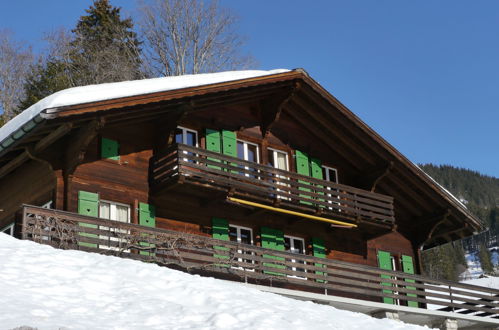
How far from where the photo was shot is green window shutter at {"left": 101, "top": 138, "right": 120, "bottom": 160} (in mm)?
19031

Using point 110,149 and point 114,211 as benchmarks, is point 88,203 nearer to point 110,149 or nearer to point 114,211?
point 114,211

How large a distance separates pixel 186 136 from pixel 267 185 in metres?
2.57

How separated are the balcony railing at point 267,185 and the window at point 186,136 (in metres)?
0.32

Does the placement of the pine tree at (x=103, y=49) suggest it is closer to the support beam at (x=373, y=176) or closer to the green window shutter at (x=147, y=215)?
the support beam at (x=373, y=176)

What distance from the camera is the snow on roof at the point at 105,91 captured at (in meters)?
16.8

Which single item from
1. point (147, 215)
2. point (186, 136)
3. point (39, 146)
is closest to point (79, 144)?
point (39, 146)

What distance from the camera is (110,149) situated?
19.2 m

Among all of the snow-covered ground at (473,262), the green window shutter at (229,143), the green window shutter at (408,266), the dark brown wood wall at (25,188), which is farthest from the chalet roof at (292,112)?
the snow-covered ground at (473,262)

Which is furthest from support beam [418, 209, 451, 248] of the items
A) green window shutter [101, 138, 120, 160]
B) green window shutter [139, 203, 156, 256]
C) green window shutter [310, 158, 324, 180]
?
green window shutter [101, 138, 120, 160]

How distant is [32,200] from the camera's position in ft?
62.8

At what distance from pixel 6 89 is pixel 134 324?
3191 cm

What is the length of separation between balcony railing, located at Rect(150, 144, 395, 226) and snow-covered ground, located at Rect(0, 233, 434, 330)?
5149 mm

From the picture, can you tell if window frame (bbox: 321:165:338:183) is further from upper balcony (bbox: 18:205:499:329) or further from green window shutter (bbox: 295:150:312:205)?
upper balcony (bbox: 18:205:499:329)

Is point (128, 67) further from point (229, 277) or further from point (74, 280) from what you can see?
point (74, 280)
